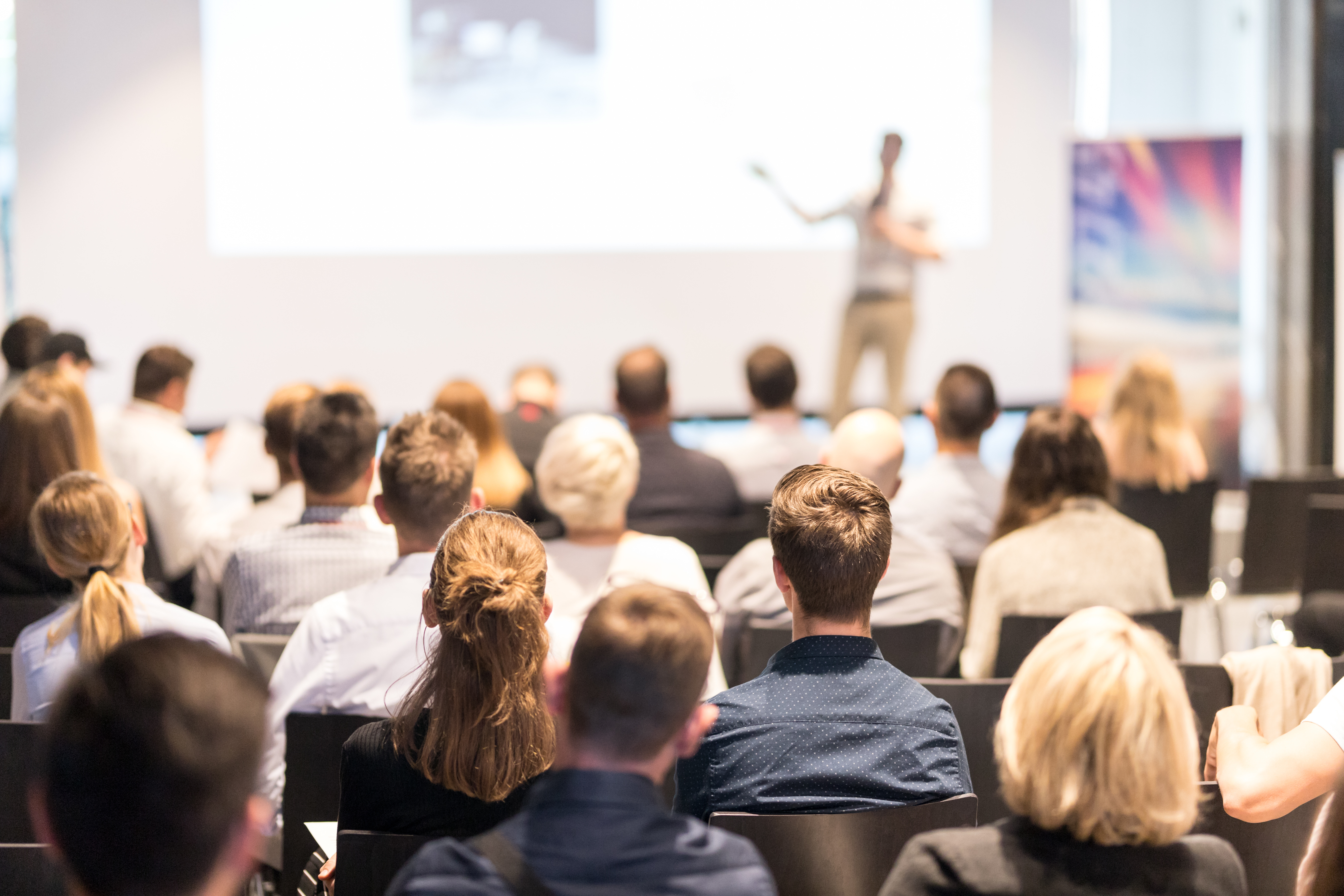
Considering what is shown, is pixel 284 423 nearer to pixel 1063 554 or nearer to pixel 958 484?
pixel 958 484

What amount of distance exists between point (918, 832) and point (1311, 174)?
6600 mm

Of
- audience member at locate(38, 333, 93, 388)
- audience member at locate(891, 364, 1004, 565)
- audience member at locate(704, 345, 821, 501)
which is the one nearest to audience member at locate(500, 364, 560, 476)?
audience member at locate(704, 345, 821, 501)

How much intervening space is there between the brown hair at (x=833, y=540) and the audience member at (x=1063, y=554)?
109 cm

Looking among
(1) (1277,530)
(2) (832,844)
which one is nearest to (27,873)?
(2) (832,844)

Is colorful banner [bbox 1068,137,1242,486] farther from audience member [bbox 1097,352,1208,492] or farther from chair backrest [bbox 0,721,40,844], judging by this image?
chair backrest [bbox 0,721,40,844]

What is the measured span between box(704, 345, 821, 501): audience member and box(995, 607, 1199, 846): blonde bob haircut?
3.48 metres

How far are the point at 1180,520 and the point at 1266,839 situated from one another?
2.64m

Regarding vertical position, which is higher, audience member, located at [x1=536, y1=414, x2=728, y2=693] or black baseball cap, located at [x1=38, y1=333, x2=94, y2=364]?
black baseball cap, located at [x1=38, y1=333, x2=94, y2=364]

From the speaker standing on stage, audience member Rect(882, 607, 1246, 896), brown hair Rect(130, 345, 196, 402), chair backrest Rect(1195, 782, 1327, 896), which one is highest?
the speaker standing on stage

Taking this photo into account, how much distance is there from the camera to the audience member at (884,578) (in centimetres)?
299

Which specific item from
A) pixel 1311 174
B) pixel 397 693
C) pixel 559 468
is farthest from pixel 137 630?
pixel 1311 174

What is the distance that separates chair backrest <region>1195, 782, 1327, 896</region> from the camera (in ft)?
6.21

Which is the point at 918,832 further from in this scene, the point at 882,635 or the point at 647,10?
the point at 647,10

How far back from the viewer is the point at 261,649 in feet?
8.28
